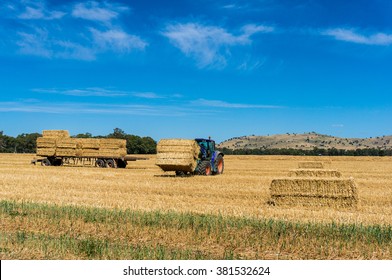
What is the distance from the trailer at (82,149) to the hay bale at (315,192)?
1926 cm

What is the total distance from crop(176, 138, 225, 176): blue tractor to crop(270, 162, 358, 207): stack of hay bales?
9.86 metres

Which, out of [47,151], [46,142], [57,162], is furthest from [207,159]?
[57,162]

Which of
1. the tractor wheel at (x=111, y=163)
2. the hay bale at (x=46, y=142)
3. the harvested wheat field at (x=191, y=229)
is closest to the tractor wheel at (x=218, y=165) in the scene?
the tractor wheel at (x=111, y=163)

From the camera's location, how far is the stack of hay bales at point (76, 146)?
31469 mm

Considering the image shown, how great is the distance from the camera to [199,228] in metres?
9.02

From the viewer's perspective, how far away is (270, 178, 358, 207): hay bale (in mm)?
12852

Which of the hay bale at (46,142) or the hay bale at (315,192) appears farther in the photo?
the hay bale at (46,142)

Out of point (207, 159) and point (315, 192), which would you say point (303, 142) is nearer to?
point (207, 159)

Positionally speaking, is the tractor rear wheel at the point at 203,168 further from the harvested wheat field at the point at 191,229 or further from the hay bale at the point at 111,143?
the hay bale at the point at 111,143

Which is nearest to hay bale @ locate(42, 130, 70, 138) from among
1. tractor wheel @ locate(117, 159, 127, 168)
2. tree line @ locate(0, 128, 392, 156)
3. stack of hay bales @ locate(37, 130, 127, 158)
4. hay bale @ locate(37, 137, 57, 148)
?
stack of hay bales @ locate(37, 130, 127, 158)

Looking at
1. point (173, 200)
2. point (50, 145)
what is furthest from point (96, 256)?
point (50, 145)

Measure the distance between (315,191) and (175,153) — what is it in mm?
9199

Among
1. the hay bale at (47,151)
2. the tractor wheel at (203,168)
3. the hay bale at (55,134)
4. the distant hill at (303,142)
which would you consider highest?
the distant hill at (303,142)

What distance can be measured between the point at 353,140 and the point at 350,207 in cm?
13726
